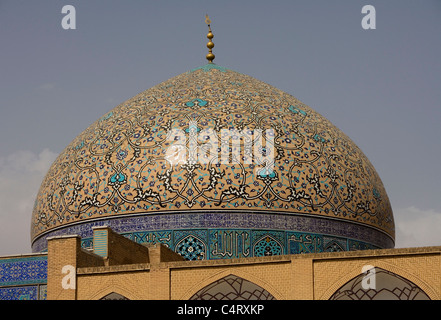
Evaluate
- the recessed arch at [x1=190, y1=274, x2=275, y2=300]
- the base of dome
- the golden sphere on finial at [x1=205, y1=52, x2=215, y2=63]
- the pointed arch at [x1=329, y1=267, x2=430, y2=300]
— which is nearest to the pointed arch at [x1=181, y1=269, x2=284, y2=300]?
the recessed arch at [x1=190, y1=274, x2=275, y2=300]

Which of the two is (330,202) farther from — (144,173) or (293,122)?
(144,173)

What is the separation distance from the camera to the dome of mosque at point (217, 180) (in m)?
12.4

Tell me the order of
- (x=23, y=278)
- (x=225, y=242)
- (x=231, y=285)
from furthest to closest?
(x=225, y=242) → (x=23, y=278) → (x=231, y=285)

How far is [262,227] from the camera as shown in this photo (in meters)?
12.4

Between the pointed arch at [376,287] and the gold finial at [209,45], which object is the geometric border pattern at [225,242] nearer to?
the pointed arch at [376,287]

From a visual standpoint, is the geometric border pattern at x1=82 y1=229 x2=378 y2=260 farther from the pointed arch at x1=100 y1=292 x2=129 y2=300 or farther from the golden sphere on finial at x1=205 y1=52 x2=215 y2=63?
the golden sphere on finial at x1=205 y1=52 x2=215 y2=63

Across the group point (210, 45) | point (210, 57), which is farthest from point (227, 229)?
point (210, 45)

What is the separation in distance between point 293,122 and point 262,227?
1644 mm

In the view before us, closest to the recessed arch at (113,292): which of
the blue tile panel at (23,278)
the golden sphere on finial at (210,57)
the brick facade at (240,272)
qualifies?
the brick facade at (240,272)

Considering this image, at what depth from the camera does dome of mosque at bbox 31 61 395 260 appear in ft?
40.6

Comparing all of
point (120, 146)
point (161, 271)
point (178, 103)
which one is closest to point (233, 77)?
point (178, 103)

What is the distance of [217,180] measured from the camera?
40.9ft

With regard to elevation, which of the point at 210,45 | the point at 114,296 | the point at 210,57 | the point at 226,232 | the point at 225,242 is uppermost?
the point at 210,45

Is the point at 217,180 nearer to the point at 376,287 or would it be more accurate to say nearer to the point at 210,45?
the point at 376,287
